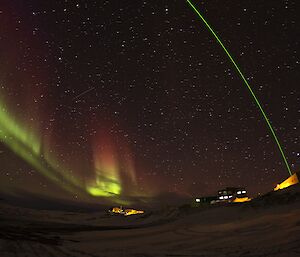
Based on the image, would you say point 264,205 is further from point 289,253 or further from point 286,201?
point 289,253

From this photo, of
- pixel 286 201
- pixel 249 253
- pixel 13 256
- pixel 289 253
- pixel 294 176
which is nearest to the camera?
pixel 289 253

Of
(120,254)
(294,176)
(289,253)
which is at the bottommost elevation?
(289,253)

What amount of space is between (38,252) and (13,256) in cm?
187

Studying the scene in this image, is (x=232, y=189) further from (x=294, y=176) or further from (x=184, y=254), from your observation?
(x=184, y=254)

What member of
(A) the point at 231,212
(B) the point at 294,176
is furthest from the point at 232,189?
(A) the point at 231,212

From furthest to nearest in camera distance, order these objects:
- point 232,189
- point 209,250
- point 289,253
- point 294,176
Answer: point 232,189, point 294,176, point 209,250, point 289,253

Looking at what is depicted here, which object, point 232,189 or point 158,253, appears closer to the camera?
point 158,253

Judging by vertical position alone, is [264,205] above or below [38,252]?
above

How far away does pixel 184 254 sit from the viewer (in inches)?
537

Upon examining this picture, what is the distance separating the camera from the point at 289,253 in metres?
11.4

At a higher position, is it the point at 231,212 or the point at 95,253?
the point at 231,212

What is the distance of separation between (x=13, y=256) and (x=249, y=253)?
378 inches

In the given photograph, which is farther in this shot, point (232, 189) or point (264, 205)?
point (232, 189)

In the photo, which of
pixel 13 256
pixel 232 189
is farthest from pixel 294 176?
pixel 13 256
